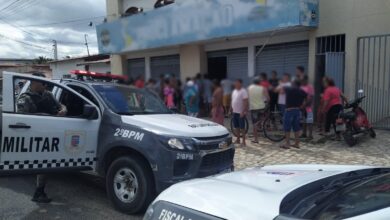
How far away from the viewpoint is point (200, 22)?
Answer: 14.0 metres

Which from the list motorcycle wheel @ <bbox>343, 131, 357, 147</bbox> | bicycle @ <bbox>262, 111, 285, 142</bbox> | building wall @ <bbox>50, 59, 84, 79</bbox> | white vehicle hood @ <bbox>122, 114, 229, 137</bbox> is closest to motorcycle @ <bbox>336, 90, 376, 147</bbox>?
motorcycle wheel @ <bbox>343, 131, 357, 147</bbox>

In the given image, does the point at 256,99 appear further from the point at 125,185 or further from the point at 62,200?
the point at 62,200

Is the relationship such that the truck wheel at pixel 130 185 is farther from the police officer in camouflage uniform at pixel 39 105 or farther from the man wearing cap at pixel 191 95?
the man wearing cap at pixel 191 95

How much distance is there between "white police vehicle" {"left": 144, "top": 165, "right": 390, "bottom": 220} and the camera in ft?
6.71

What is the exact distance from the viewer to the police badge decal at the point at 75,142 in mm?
5609

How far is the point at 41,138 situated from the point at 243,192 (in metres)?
3.84

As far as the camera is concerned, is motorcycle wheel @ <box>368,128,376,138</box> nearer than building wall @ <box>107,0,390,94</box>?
Yes

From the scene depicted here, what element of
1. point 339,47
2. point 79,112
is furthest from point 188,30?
point 79,112

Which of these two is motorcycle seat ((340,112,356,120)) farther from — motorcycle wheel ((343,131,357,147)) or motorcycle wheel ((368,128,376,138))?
motorcycle wheel ((368,128,376,138))

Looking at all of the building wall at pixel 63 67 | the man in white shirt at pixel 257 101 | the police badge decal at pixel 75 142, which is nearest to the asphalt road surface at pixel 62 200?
the police badge decal at pixel 75 142

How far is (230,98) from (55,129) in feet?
15.1

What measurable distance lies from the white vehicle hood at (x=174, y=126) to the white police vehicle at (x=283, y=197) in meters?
2.30

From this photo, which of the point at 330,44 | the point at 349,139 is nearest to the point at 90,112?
the point at 349,139

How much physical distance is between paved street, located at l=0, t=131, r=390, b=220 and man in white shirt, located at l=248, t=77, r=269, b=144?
0.56 m
